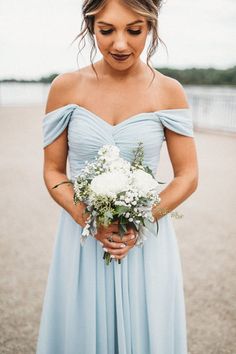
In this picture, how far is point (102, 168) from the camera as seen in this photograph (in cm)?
175

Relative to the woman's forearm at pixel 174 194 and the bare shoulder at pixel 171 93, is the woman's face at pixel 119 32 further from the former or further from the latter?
the woman's forearm at pixel 174 194

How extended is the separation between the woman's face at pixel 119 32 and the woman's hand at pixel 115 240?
0.78 meters

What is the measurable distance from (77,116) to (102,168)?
1.21 ft

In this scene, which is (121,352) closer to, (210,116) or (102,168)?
(102,168)

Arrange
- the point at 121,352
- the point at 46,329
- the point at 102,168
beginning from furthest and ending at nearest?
1. the point at 46,329
2. the point at 121,352
3. the point at 102,168

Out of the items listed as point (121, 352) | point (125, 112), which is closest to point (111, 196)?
point (125, 112)

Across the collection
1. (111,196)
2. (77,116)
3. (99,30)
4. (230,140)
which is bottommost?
(230,140)

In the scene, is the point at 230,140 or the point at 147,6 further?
the point at 230,140

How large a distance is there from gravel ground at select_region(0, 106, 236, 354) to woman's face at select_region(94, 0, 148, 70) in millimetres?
2447

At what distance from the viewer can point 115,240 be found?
72.9 inches

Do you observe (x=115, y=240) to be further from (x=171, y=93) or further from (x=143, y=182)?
(x=171, y=93)

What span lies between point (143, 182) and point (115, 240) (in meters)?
0.35

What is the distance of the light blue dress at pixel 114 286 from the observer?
2.05 m

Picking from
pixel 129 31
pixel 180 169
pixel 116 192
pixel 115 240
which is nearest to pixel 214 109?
pixel 180 169
